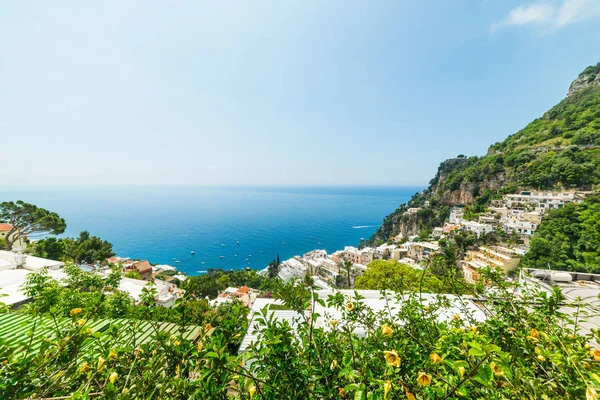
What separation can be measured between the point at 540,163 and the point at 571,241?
16.9 meters

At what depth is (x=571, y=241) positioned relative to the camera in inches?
696

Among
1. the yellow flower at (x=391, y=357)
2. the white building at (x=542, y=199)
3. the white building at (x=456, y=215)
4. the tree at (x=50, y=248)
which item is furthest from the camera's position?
the white building at (x=456, y=215)

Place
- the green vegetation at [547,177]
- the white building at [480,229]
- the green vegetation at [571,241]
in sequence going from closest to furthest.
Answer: the green vegetation at [571,241] < the green vegetation at [547,177] < the white building at [480,229]

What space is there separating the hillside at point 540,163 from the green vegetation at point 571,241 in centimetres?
646

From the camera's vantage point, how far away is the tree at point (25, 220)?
49.1ft

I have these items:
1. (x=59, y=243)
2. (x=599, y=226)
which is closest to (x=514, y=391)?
(x=59, y=243)

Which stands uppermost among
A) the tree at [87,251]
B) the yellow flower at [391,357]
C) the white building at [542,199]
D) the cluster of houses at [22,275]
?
the yellow flower at [391,357]

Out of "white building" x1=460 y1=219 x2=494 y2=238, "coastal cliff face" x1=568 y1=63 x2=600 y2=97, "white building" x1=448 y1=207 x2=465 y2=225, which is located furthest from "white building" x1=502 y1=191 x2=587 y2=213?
"coastal cliff face" x1=568 y1=63 x2=600 y2=97

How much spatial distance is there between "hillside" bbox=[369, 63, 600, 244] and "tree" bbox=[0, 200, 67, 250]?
4582 cm

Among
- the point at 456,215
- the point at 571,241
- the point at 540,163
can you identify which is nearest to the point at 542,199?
the point at 540,163

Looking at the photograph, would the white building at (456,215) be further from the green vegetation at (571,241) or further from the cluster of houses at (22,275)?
the cluster of houses at (22,275)

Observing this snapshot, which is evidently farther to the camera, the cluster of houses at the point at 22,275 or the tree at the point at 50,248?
the tree at the point at 50,248

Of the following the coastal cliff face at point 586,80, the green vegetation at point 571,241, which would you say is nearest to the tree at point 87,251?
the green vegetation at point 571,241

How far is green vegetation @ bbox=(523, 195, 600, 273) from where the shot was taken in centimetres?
1543
